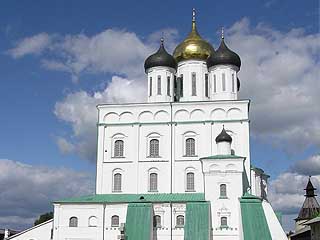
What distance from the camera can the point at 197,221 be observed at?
94.0ft

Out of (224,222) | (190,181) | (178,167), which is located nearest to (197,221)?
(224,222)

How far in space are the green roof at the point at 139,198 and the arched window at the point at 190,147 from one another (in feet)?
9.38

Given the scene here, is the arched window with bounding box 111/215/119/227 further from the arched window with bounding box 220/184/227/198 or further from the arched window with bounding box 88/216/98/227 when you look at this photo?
the arched window with bounding box 220/184/227/198

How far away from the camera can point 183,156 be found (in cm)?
3294

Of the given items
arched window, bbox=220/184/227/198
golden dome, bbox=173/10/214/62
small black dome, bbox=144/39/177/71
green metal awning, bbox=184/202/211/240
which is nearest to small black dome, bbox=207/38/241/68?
golden dome, bbox=173/10/214/62

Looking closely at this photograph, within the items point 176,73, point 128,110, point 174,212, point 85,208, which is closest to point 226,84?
point 176,73

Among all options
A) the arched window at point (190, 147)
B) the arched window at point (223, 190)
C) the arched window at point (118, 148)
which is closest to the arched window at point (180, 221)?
the arched window at point (223, 190)

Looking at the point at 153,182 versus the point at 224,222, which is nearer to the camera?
the point at 224,222

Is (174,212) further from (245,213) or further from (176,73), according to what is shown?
(176,73)

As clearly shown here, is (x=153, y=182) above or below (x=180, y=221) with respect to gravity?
above

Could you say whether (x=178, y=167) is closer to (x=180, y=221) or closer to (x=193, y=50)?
(x=180, y=221)

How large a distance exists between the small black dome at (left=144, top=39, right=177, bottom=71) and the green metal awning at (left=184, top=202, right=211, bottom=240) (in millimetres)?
11385

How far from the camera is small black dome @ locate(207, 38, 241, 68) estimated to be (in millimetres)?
35188

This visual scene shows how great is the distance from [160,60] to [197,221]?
507 inches
